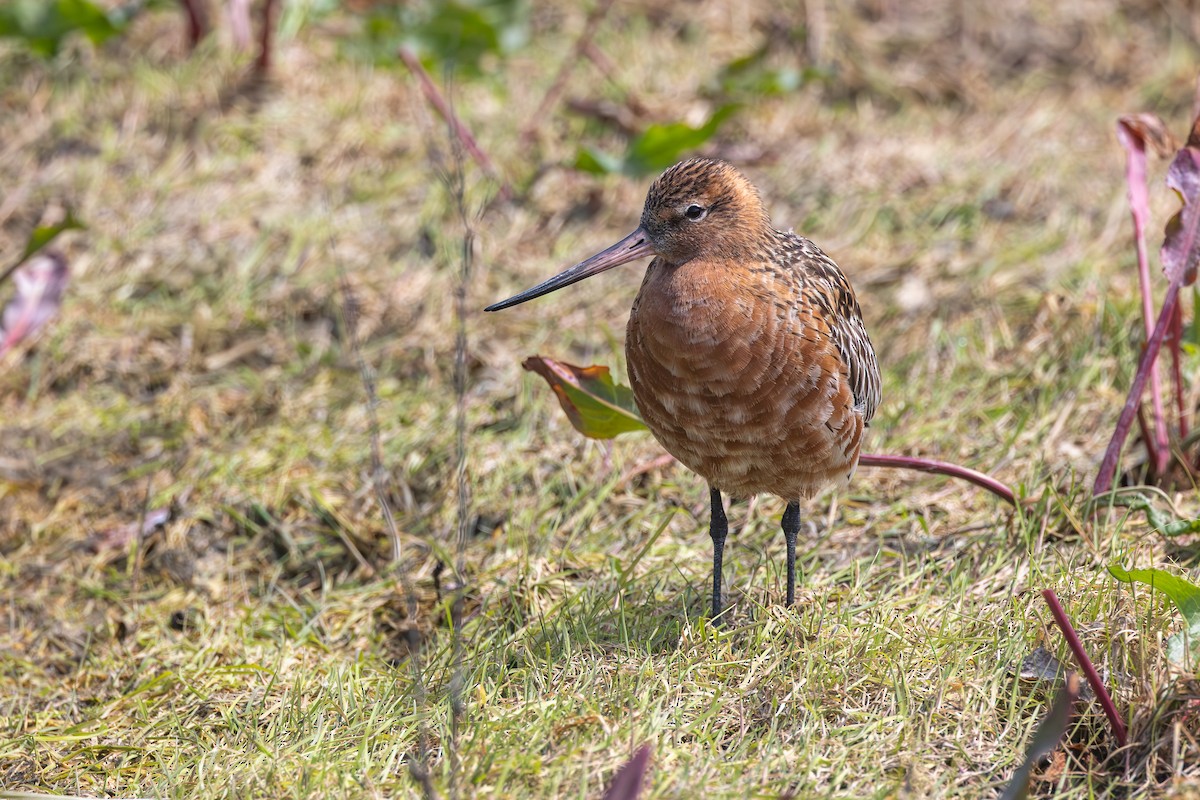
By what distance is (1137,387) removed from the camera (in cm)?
367

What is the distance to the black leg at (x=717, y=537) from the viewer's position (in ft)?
11.6

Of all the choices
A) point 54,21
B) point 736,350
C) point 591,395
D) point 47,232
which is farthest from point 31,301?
point 736,350

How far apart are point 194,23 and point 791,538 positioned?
400 centimetres

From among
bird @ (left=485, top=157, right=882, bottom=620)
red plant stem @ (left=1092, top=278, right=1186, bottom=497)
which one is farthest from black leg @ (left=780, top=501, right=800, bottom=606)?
red plant stem @ (left=1092, top=278, right=1186, bottom=497)

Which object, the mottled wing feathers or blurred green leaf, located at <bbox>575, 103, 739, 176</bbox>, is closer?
the mottled wing feathers

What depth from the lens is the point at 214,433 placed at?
15.4ft

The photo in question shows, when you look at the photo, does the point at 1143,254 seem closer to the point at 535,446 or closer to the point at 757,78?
the point at 535,446

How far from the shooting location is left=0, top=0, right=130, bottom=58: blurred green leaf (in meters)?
5.77

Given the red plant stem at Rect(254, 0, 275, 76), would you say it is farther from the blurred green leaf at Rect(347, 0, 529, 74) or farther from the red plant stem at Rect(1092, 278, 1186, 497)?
the red plant stem at Rect(1092, 278, 1186, 497)

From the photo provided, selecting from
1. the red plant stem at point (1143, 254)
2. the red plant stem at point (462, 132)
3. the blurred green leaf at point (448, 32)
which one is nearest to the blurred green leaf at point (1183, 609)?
the red plant stem at point (1143, 254)

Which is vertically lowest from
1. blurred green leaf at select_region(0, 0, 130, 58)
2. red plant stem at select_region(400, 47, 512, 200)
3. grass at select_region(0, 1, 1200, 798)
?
grass at select_region(0, 1, 1200, 798)

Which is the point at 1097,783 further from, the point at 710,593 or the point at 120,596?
the point at 120,596

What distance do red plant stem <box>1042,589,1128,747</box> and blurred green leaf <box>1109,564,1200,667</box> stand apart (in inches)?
7.1

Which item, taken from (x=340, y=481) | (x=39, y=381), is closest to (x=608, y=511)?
(x=340, y=481)
